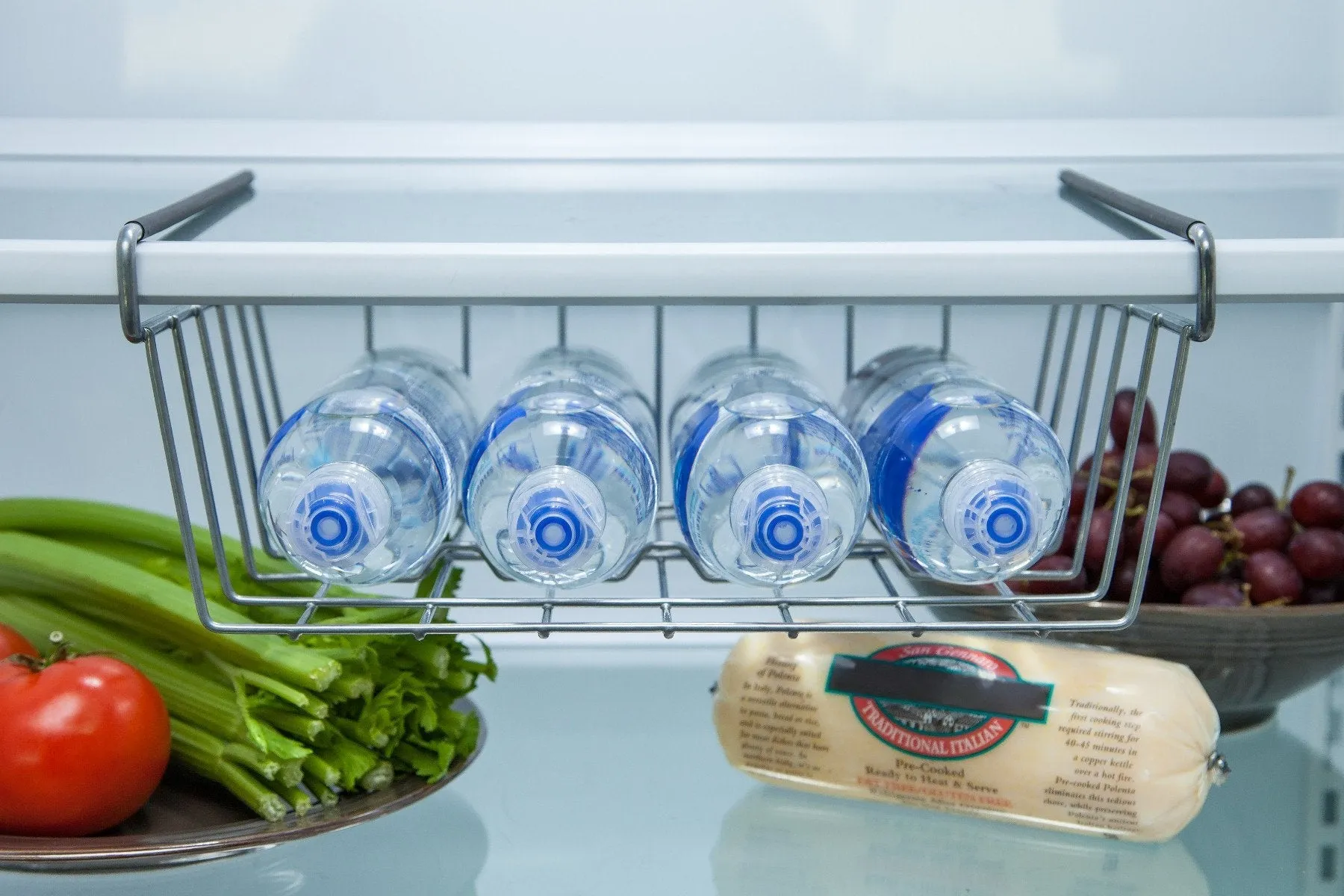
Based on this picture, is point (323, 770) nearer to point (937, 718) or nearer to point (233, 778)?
point (233, 778)

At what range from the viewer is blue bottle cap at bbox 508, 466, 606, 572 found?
0.54 m

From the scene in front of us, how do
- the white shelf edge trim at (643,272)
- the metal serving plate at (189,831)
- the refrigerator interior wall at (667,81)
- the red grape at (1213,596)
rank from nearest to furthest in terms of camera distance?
1. the white shelf edge trim at (643,272)
2. the metal serving plate at (189,831)
3. the red grape at (1213,596)
4. the refrigerator interior wall at (667,81)

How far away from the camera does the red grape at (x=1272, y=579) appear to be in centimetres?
78

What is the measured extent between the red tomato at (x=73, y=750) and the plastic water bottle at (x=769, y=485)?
33 cm

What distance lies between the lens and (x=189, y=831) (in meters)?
0.69

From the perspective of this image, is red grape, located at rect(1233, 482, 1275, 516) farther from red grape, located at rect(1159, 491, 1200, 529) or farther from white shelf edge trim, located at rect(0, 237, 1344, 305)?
white shelf edge trim, located at rect(0, 237, 1344, 305)

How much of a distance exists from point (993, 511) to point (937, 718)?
0.69 feet

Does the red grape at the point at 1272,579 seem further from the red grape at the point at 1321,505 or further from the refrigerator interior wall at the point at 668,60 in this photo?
the refrigerator interior wall at the point at 668,60

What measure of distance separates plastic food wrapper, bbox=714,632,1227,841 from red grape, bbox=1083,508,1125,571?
79mm

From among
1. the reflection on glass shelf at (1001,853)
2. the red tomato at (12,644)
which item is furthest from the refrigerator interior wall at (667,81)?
the reflection on glass shelf at (1001,853)

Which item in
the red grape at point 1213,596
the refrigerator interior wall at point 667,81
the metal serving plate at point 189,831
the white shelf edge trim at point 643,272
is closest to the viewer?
the white shelf edge trim at point 643,272

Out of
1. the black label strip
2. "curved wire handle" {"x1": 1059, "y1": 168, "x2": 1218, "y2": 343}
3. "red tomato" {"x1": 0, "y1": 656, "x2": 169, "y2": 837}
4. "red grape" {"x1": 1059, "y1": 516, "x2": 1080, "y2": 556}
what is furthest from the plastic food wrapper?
"red tomato" {"x1": 0, "y1": 656, "x2": 169, "y2": 837}

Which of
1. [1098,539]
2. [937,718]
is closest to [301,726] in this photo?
[937,718]

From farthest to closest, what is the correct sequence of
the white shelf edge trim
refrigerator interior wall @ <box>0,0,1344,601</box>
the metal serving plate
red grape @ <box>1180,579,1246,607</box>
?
refrigerator interior wall @ <box>0,0,1344,601</box>, red grape @ <box>1180,579,1246,607</box>, the metal serving plate, the white shelf edge trim
